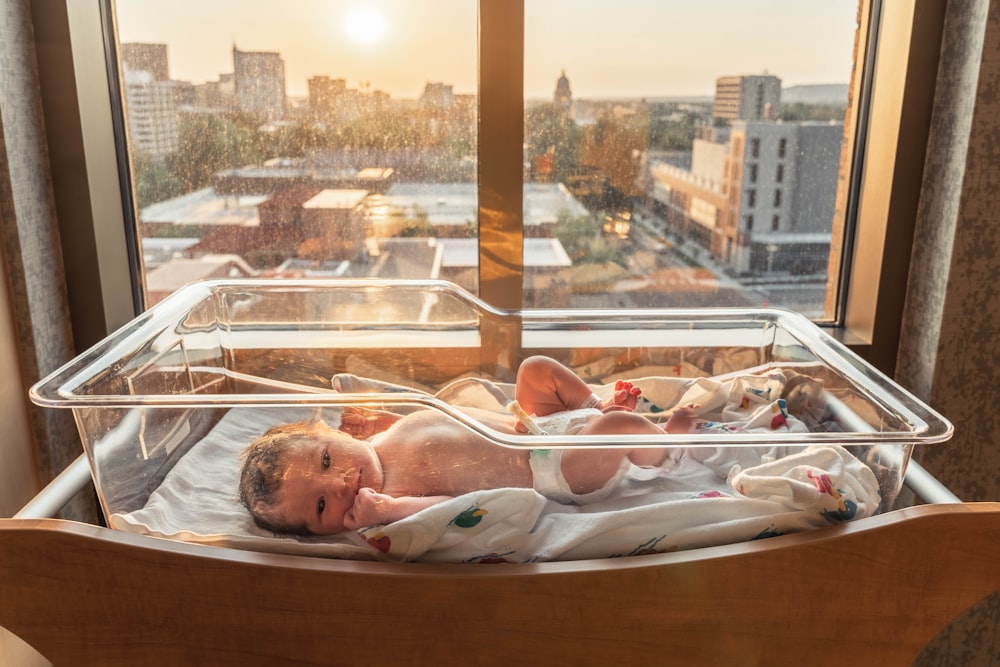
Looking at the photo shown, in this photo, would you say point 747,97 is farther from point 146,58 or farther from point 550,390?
point 146,58

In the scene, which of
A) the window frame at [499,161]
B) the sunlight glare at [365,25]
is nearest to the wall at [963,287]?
the window frame at [499,161]

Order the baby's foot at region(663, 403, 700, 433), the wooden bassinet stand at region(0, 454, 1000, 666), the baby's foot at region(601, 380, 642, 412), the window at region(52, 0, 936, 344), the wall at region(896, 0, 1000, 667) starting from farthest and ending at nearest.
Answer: the window at region(52, 0, 936, 344), the wall at region(896, 0, 1000, 667), the baby's foot at region(601, 380, 642, 412), the baby's foot at region(663, 403, 700, 433), the wooden bassinet stand at region(0, 454, 1000, 666)

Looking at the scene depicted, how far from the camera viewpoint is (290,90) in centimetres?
162

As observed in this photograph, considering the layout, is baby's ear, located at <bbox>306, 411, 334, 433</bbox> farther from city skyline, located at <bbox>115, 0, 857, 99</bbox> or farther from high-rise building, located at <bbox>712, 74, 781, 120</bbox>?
high-rise building, located at <bbox>712, 74, 781, 120</bbox>

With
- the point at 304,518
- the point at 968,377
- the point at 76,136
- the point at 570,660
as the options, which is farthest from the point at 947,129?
→ the point at 76,136

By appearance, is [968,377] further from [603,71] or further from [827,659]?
[603,71]

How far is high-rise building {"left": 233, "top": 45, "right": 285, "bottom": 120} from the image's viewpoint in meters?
1.61

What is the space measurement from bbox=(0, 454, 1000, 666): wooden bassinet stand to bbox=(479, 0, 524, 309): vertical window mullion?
78cm

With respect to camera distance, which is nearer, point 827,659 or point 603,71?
point 827,659

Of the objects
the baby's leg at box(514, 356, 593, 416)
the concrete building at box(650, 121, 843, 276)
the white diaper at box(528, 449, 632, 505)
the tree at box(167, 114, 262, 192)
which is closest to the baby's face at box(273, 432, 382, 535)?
the white diaper at box(528, 449, 632, 505)

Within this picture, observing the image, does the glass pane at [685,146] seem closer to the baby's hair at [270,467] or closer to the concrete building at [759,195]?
the concrete building at [759,195]

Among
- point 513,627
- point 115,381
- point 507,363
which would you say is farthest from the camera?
point 507,363

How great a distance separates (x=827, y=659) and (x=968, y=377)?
785 mm

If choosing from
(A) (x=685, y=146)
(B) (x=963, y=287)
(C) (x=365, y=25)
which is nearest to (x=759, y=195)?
(A) (x=685, y=146)
